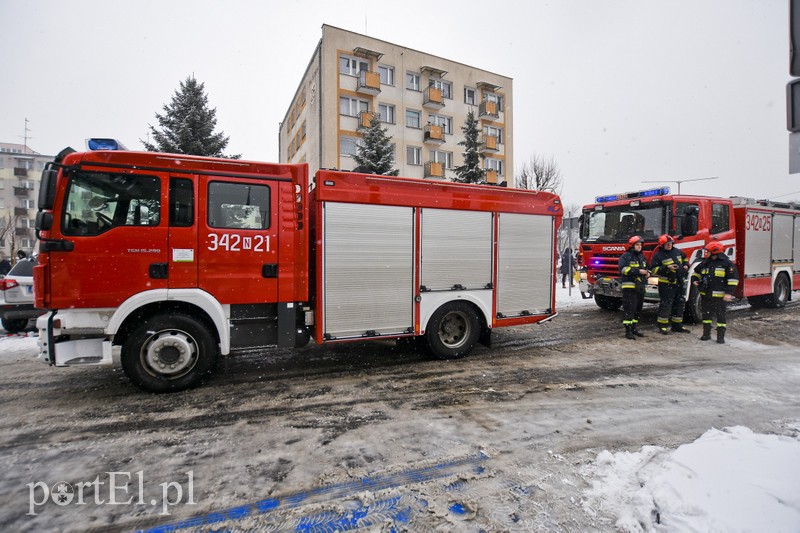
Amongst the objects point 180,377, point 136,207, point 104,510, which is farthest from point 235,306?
point 104,510

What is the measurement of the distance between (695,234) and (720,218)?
1.18m

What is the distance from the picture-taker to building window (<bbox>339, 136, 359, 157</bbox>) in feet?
83.6

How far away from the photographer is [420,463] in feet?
10.5

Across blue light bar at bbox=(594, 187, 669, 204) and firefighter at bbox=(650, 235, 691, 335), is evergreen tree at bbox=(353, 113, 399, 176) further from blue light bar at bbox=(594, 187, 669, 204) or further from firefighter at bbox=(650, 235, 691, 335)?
firefighter at bbox=(650, 235, 691, 335)

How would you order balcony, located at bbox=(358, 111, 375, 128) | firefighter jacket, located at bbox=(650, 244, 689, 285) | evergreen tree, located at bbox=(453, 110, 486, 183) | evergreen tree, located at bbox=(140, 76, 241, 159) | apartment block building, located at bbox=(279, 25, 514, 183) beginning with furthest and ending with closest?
1. apartment block building, located at bbox=(279, 25, 514, 183)
2. balcony, located at bbox=(358, 111, 375, 128)
3. evergreen tree, located at bbox=(453, 110, 486, 183)
4. evergreen tree, located at bbox=(140, 76, 241, 159)
5. firefighter jacket, located at bbox=(650, 244, 689, 285)

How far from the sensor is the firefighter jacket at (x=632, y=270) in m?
7.90

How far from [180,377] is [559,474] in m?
4.01

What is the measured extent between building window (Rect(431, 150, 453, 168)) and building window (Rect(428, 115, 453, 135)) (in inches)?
62.5

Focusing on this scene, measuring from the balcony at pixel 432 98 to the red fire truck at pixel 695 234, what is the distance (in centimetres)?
2026

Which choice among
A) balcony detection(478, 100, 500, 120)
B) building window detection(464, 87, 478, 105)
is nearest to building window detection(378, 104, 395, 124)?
building window detection(464, 87, 478, 105)

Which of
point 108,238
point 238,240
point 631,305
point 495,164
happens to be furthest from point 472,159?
point 108,238

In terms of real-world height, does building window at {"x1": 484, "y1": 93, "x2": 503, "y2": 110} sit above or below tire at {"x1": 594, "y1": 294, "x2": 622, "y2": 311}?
above

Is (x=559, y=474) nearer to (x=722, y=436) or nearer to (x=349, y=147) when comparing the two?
(x=722, y=436)

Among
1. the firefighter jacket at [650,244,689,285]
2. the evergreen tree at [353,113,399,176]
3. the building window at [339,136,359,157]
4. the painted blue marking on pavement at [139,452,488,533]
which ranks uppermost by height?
the building window at [339,136,359,157]
